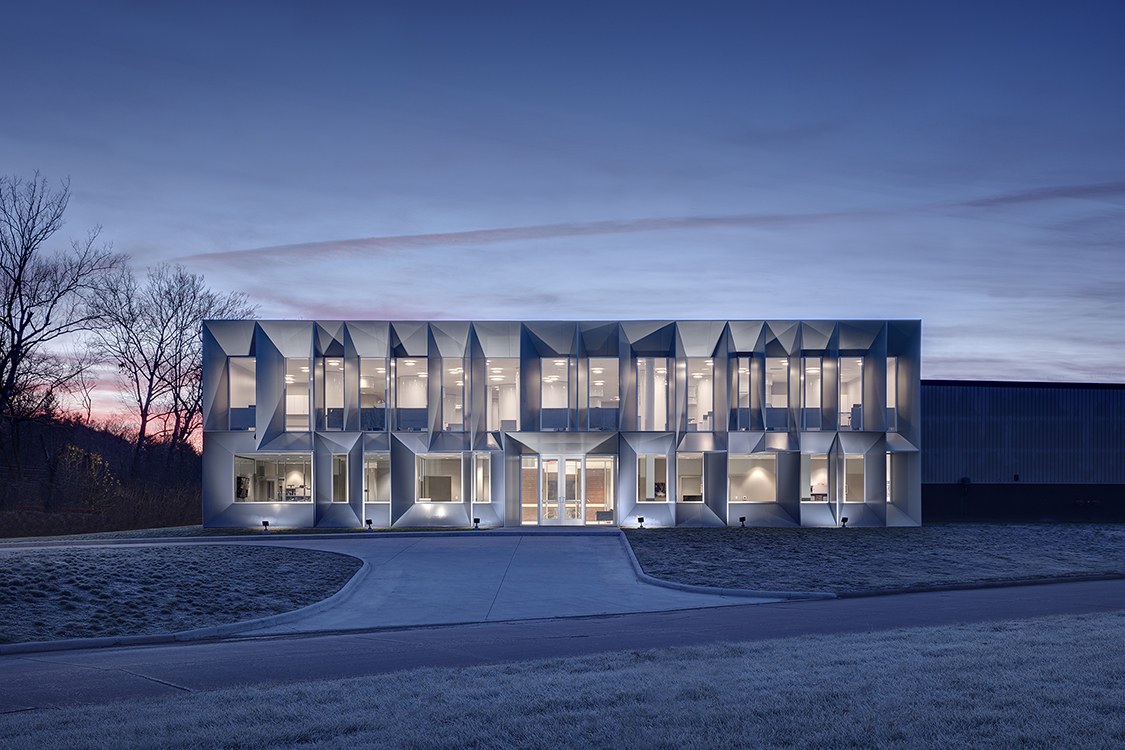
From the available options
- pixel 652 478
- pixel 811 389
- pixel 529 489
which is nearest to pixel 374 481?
pixel 529 489

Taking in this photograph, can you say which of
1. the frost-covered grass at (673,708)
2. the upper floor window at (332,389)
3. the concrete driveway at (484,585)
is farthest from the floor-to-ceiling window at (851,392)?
the frost-covered grass at (673,708)

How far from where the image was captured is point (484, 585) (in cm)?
2289

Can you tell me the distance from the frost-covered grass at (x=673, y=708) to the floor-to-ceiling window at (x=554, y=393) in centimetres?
2599

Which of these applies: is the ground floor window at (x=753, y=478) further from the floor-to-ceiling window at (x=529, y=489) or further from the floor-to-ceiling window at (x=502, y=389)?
the floor-to-ceiling window at (x=502, y=389)

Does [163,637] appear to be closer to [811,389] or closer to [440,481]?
[440,481]

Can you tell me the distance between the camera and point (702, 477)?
3759 centimetres

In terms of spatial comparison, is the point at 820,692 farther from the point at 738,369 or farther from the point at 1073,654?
the point at 738,369

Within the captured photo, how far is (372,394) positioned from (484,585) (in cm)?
1628

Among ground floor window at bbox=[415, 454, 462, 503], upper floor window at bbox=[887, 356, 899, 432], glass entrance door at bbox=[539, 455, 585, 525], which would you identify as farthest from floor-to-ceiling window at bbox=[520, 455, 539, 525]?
upper floor window at bbox=[887, 356, 899, 432]

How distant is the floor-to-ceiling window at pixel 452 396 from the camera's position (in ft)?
123

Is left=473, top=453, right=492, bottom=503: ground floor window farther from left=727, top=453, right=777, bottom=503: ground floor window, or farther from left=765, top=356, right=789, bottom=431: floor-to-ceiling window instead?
left=765, top=356, right=789, bottom=431: floor-to-ceiling window

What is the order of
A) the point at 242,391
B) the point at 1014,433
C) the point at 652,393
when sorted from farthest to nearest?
1. the point at 1014,433
2. the point at 652,393
3. the point at 242,391

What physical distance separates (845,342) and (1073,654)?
28432mm

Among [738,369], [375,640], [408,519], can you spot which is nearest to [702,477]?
[738,369]
